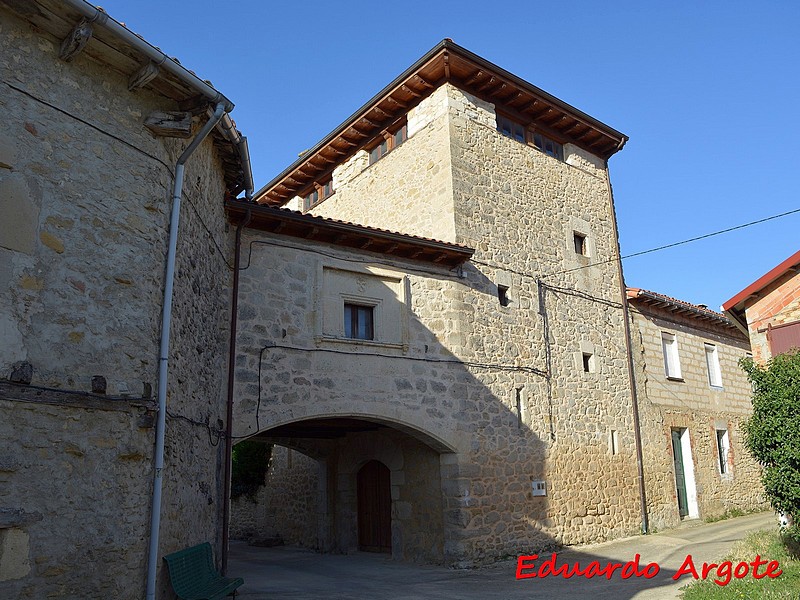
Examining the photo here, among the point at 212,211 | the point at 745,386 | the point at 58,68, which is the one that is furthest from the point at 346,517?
the point at 745,386

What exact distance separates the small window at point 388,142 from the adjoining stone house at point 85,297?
704 cm

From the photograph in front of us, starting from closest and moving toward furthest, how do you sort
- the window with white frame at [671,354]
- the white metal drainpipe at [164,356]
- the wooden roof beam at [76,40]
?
the wooden roof beam at [76,40], the white metal drainpipe at [164,356], the window with white frame at [671,354]

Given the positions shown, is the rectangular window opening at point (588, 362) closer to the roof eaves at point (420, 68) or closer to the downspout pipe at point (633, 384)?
the downspout pipe at point (633, 384)

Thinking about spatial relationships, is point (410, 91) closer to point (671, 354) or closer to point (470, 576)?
point (470, 576)

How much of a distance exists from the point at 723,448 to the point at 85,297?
15422mm

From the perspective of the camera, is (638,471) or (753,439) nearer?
(753,439)

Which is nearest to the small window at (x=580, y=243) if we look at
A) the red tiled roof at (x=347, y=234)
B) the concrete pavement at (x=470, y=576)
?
the red tiled roof at (x=347, y=234)

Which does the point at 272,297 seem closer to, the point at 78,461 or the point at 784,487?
the point at 78,461

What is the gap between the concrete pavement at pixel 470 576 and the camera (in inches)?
324

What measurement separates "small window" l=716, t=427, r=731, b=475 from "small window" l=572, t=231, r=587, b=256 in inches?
238

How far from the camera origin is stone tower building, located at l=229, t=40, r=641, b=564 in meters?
9.48

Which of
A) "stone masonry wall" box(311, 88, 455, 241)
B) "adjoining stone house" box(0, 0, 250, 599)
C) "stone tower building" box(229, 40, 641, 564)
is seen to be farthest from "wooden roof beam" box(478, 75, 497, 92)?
"adjoining stone house" box(0, 0, 250, 599)

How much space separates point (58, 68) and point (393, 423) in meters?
6.41

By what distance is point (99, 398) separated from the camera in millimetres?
5215
